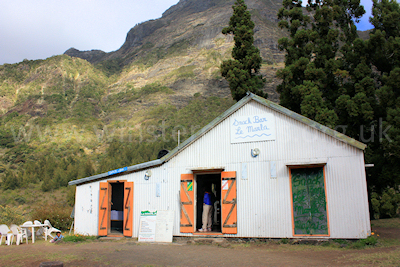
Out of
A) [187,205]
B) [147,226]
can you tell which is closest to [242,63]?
[187,205]

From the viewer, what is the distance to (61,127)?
6162 cm

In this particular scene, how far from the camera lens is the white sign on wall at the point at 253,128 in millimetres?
10977

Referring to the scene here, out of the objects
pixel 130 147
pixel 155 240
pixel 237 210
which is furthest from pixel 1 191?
pixel 237 210

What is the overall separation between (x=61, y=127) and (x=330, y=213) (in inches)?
2359

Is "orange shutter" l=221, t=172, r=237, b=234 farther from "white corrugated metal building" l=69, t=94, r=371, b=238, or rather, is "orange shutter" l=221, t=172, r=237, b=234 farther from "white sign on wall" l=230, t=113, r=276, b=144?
"white sign on wall" l=230, t=113, r=276, b=144

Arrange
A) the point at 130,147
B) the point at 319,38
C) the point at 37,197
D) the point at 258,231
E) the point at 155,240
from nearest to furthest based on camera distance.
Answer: the point at 258,231, the point at 155,240, the point at 319,38, the point at 37,197, the point at 130,147

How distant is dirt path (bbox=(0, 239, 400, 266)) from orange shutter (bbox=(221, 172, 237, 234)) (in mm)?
544

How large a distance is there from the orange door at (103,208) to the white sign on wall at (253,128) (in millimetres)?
5386

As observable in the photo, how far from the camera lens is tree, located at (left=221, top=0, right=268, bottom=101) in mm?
20828

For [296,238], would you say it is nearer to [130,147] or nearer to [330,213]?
[330,213]

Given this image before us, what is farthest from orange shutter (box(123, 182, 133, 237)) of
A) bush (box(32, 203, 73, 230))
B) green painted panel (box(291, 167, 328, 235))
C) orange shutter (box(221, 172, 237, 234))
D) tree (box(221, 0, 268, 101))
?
tree (box(221, 0, 268, 101))

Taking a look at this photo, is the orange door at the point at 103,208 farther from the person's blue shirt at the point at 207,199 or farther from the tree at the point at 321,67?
the tree at the point at 321,67

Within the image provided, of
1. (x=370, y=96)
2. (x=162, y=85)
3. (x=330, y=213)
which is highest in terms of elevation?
(x=162, y=85)

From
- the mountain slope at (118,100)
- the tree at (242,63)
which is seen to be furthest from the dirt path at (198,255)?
the mountain slope at (118,100)
